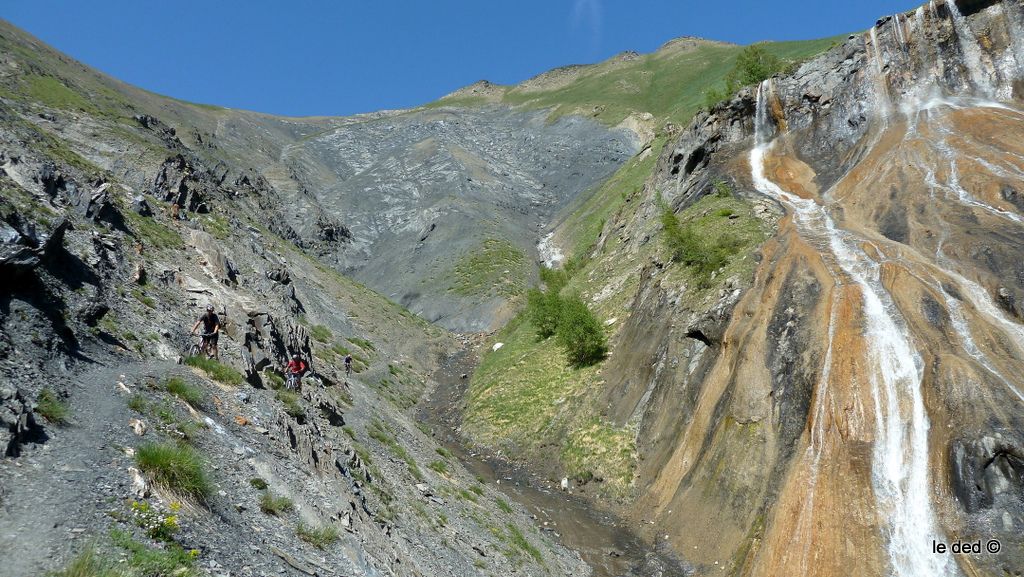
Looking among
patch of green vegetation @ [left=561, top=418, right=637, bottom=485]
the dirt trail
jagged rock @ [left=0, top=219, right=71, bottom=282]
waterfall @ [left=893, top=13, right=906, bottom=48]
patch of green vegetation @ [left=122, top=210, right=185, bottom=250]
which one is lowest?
patch of green vegetation @ [left=561, top=418, right=637, bottom=485]

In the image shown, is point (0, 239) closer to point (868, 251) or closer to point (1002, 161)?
point (868, 251)

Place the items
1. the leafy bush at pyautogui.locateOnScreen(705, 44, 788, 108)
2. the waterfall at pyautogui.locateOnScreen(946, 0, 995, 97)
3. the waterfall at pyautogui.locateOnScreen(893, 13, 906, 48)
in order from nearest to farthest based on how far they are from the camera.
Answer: the waterfall at pyautogui.locateOnScreen(946, 0, 995, 97) → the waterfall at pyautogui.locateOnScreen(893, 13, 906, 48) → the leafy bush at pyautogui.locateOnScreen(705, 44, 788, 108)

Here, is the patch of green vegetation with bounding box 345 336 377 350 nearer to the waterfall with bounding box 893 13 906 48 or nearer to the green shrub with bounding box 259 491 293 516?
the green shrub with bounding box 259 491 293 516

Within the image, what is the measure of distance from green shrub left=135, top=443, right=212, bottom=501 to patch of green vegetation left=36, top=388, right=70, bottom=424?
1.26 m

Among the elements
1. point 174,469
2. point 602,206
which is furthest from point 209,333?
point 602,206

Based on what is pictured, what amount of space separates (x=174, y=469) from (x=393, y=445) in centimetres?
1255

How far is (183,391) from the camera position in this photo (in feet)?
39.9

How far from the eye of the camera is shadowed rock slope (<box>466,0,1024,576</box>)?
16.1 m

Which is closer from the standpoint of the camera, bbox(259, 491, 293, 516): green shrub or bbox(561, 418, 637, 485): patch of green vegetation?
bbox(259, 491, 293, 516): green shrub

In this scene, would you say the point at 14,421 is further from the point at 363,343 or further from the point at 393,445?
the point at 363,343

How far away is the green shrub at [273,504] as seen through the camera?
10133 millimetres

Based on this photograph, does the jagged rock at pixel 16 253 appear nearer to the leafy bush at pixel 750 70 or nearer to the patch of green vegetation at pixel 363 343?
the patch of green vegetation at pixel 363 343

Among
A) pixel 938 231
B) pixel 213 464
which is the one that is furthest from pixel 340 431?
pixel 938 231

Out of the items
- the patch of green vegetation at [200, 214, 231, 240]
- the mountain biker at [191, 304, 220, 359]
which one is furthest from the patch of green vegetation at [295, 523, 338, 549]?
the patch of green vegetation at [200, 214, 231, 240]
